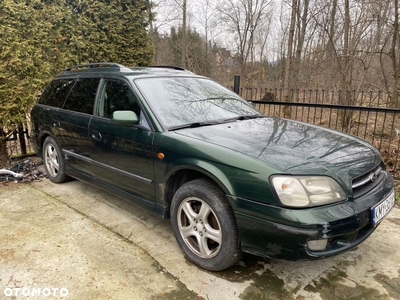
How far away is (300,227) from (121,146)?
180cm

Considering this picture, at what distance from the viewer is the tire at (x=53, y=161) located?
397 cm

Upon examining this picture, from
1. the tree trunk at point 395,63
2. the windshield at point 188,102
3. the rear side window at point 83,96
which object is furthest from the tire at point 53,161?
the tree trunk at point 395,63

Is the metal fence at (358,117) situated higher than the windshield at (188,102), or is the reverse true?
the windshield at (188,102)

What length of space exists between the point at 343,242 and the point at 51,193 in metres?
3.47

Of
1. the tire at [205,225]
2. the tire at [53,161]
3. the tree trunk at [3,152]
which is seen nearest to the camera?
the tire at [205,225]

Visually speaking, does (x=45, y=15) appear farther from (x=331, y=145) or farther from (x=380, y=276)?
(x=380, y=276)

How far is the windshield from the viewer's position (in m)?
2.68

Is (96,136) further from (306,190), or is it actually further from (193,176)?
(306,190)

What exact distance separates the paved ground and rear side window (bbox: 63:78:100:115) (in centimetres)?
125

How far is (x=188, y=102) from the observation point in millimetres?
2900

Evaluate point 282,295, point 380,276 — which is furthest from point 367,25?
point 282,295

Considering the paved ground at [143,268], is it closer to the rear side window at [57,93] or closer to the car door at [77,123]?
the car door at [77,123]

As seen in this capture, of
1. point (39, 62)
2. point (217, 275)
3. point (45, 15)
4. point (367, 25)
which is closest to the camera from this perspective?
point (217, 275)

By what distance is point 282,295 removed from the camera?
206cm
